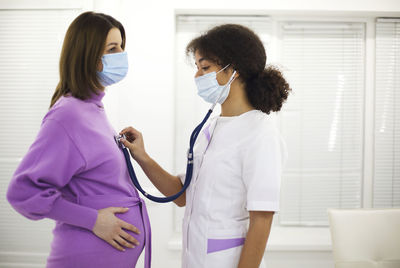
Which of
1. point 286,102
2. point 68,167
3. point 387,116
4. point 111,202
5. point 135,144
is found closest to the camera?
point 68,167

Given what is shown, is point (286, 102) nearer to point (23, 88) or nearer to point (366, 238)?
point (366, 238)

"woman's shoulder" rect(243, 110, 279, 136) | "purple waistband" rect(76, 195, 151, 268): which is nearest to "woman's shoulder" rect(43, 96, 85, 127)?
"purple waistband" rect(76, 195, 151, 268)

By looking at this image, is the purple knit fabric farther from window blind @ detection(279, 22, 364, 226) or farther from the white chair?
window blind @ detection(279, 22, 364, 226)

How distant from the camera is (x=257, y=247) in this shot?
1.01m

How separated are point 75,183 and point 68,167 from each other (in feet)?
0.29

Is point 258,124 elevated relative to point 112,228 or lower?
elevated

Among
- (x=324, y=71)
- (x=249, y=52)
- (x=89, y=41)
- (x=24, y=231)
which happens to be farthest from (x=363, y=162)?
(x=24, y=231)

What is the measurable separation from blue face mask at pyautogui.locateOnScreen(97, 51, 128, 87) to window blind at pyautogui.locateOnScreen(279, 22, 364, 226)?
156cm

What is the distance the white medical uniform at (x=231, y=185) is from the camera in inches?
40.3

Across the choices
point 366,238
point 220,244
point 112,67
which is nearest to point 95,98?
point 112,67

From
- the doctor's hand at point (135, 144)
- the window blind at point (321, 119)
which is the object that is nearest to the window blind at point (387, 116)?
the window blind at point (321, 119)

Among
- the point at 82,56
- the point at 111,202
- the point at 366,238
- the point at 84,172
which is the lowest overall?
the point at 366,238

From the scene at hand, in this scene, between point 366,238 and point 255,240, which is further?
point 366,238

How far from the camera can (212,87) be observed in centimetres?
116
